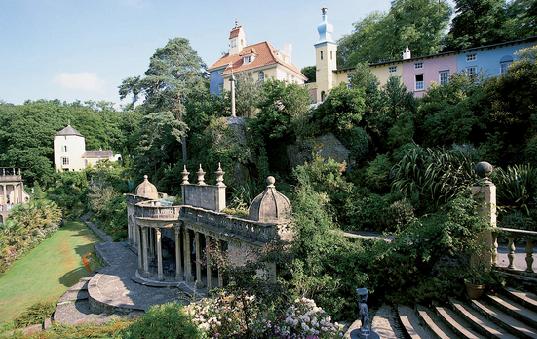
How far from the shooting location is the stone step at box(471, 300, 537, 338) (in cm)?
698

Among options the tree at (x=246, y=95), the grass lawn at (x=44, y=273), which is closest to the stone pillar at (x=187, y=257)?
A: the grass lawn at (x=44, y=273)

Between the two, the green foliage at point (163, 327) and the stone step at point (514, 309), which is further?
the green foliage at point (163, 327)

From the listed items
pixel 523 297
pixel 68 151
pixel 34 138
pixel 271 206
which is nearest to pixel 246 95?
pixel 271 206

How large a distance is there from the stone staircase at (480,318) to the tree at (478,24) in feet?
95.4

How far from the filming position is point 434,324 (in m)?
8.43

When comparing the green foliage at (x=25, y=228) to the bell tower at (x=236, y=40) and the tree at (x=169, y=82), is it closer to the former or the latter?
the tree at (x=169, y=82)

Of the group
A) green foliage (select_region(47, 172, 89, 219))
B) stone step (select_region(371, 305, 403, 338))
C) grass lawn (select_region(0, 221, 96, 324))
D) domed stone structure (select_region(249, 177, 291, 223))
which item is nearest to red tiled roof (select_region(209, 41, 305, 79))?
grass lawn (select_region(0, 221, 96, 324))

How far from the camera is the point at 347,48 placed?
50812 mm

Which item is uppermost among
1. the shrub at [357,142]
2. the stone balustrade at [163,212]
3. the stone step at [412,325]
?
the shrub at [357,142]

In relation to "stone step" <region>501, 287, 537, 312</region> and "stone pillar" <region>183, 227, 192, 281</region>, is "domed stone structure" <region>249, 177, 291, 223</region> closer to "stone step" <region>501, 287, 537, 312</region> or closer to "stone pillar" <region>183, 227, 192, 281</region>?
"stone step" <region>501, 287, 537, 312</region>

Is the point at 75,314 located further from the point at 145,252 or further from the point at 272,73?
the point at 272,73

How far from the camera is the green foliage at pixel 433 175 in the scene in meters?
15.5

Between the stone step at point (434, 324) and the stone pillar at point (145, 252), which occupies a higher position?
the stone step at point (434, 324)

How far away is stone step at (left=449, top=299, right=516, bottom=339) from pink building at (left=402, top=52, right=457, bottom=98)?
2388 cm
